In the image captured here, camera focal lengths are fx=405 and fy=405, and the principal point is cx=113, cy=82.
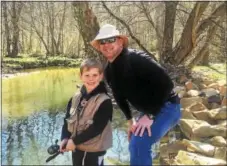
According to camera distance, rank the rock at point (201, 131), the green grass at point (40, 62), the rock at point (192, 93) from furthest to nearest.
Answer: the green grass at point (40, 62) < the rock at point (192, 93) < the rock at point (201, 131)

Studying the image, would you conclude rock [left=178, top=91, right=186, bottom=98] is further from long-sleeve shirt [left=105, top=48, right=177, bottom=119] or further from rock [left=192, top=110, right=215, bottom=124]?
long-sleeve shirt [left=105, top=48, right=177, bottom=119]

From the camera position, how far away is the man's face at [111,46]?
2.08 metres

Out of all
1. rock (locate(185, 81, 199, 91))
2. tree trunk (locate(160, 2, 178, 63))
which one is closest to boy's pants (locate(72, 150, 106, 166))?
rock (locate(185, 81, 199, 91))

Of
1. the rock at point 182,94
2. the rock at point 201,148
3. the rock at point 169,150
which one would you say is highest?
the rock at point 201,148

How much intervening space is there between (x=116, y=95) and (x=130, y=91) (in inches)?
6.3

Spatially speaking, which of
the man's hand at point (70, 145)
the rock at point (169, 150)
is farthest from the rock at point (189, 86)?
the man's hand at point (70, 145)

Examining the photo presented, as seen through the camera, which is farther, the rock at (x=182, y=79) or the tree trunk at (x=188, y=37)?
the rock at (x=182, y=79)

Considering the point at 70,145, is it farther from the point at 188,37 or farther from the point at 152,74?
the point at 188,37

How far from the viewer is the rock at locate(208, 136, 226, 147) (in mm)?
5203

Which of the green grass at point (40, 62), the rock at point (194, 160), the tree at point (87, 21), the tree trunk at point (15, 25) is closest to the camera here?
the rock at point (194, 160)

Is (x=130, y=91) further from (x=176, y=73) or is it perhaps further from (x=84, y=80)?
(x=176, y=73)

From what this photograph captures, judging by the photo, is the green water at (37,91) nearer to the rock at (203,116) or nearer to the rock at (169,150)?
the rock at (203,116)

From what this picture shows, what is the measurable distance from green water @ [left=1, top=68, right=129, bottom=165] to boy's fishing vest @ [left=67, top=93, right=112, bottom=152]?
8.70 feet

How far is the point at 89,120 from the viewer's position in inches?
80.1
